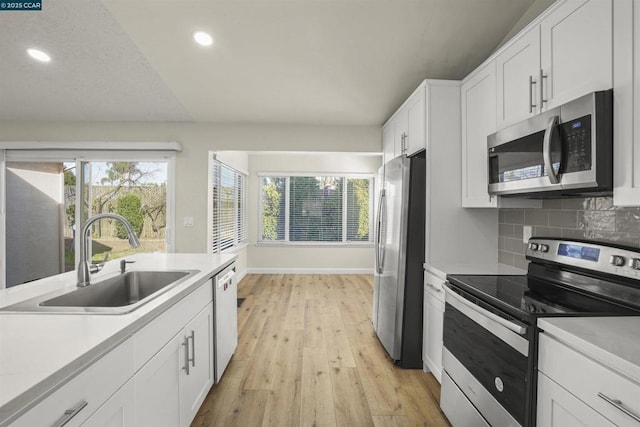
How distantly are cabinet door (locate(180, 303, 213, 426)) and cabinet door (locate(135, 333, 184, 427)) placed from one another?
0.24ft

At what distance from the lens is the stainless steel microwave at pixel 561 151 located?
1.29m

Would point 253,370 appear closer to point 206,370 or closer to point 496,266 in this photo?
point 206,370

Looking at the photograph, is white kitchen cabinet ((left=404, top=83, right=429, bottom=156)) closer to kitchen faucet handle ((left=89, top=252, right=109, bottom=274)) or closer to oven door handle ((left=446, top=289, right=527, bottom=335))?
oven door handle ((left=446, top=289, right=527, bottom=335))

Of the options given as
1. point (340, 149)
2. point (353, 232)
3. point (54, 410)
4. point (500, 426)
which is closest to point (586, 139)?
point (500, 426)

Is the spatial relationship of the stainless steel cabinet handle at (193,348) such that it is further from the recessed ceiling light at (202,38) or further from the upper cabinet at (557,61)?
the recessed ceiling light at (202,38)

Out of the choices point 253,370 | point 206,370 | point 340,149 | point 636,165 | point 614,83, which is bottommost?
point 253,370

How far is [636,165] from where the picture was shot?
1.18 meters

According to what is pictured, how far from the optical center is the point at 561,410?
1.12 metres

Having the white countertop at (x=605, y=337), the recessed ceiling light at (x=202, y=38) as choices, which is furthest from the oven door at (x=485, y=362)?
the recessed ceiling light at (x=202, y=38)

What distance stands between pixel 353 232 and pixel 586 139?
526 cm

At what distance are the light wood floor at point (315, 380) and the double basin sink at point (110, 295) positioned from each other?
33.5 inches

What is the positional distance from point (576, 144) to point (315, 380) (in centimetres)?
217

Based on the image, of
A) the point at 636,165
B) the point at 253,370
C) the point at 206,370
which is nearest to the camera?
the point at 636,165

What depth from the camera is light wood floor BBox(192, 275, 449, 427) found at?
6.61 ft
